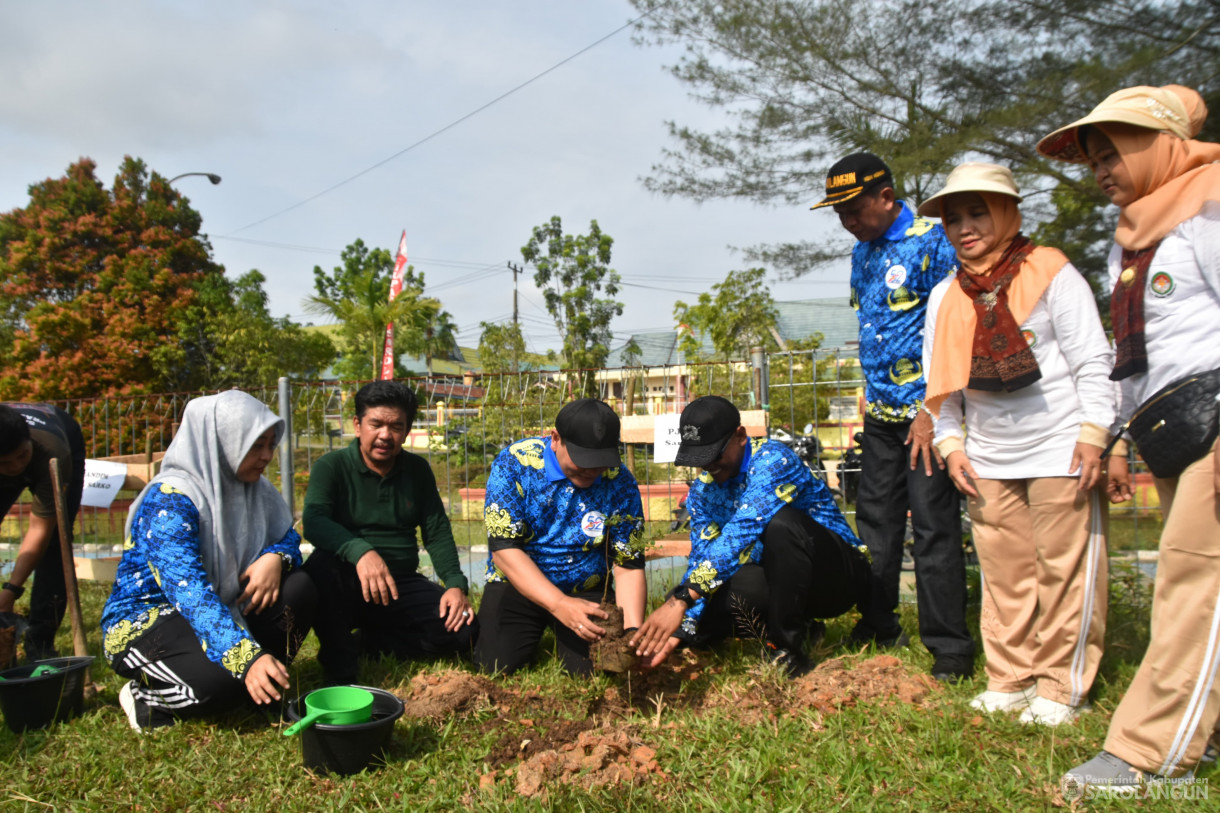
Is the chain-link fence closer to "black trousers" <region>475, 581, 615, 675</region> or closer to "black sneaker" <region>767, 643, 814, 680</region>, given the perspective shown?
"black trousers" <region>475, 581, 615, 675</region>

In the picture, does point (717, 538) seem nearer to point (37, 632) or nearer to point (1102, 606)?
point (1102, 606)

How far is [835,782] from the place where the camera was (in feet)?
7.48

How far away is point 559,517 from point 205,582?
54.1 inches

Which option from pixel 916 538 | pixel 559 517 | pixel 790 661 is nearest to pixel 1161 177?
pixel 916 538

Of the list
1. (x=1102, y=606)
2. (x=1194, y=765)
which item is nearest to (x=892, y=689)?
(x=1102, y=606)

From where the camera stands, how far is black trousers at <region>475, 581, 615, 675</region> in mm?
3504

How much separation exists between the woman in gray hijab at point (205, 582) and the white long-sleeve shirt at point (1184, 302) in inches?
111

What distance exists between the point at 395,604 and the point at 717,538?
1.56 metres

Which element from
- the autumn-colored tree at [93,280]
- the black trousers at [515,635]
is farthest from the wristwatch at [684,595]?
the autumn-colored tree at [93,280]

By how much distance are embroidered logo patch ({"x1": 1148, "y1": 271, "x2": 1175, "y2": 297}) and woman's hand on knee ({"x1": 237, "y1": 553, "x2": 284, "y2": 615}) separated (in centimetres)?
310

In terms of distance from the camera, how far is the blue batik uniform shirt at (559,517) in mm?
3420

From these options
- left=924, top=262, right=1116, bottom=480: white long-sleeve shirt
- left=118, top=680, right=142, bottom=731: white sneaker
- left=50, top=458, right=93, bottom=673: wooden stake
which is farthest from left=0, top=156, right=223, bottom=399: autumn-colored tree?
left=924, top=262, right=1116, bottom=480: white long-sleeve shirt

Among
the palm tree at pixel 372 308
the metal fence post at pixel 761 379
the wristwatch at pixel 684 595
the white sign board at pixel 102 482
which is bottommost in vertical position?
the wristwatch at pixel 684 595

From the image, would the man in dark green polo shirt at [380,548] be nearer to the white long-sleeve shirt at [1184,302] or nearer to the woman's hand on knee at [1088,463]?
the woman's hand on knee at [1088,463]
